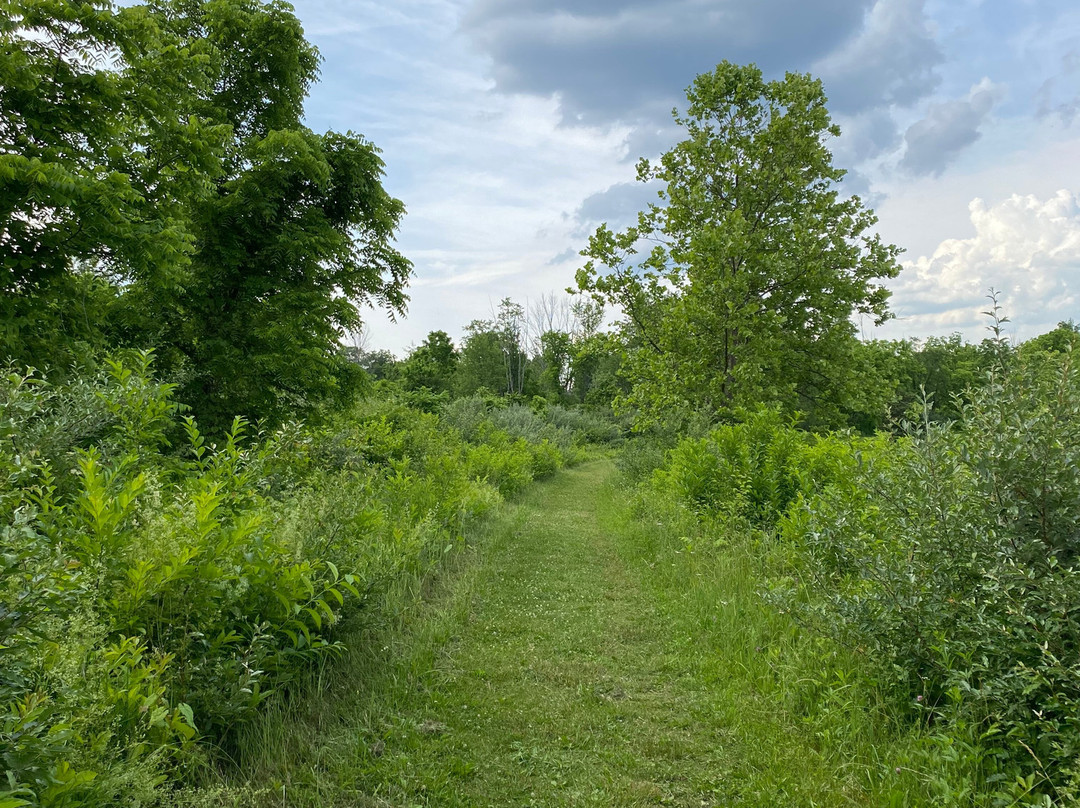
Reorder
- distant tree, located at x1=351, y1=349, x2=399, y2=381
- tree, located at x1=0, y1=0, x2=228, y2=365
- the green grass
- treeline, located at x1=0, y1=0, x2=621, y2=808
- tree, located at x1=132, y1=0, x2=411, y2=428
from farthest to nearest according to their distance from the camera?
distant tree, located at x1=351, y1=349, x2=399, y2=381 < tree, located at x1=132, y1=0, x2=411, y2=428 < tree, located at x1=0, y1=0, x2=228, y2=365 < the green grass < treeline, located at x1=0, y1=0, x2=621, y2=808

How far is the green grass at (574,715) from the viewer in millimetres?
3096

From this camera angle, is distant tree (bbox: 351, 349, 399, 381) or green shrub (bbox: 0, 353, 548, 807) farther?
distant tree (bbox: 351, 349, 399, 381)

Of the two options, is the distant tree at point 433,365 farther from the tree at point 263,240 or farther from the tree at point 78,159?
the tree at point 78,159

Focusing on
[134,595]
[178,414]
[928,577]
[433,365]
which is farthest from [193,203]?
[433,365]

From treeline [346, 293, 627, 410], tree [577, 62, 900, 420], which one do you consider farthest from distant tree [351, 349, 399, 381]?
tree [577, 62, 900, 420]

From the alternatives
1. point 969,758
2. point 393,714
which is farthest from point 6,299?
point 969,758

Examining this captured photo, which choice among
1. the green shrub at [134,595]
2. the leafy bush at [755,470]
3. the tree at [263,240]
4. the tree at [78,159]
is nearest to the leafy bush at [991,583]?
the green shrub at [134,595]

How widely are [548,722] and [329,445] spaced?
6.08 metres

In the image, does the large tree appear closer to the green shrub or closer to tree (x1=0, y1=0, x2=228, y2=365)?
tree (x1=0, y1=0, x2=228, y2=365)

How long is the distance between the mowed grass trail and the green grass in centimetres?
1

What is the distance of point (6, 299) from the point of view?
19.4ft

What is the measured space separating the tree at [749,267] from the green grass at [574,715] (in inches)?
298

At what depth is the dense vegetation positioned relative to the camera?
101 inches

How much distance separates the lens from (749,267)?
12.9 metres
